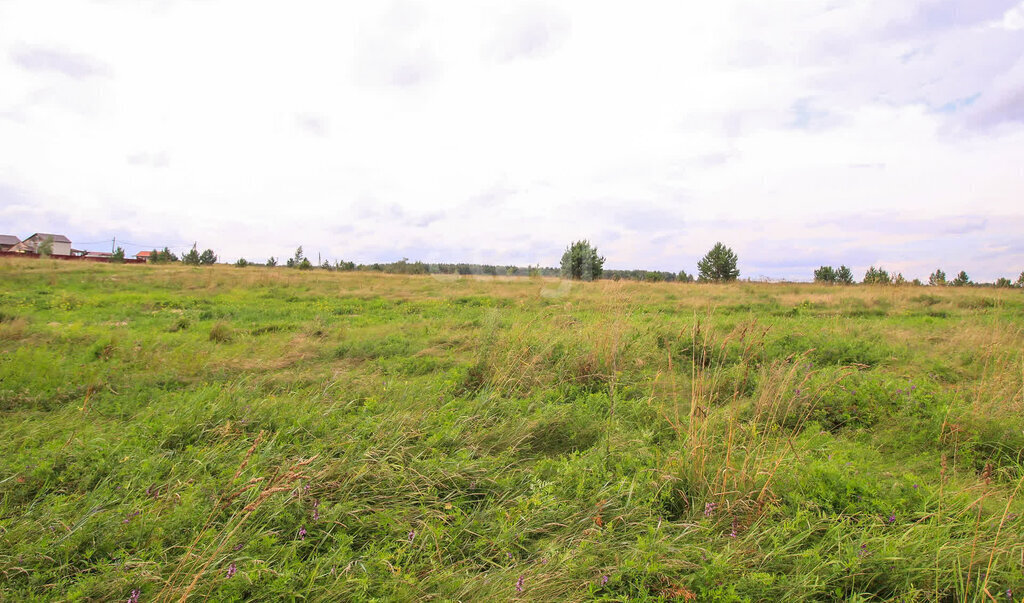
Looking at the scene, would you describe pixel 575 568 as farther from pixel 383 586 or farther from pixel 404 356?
pixel 404 356

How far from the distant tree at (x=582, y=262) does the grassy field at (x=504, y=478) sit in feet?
90.4

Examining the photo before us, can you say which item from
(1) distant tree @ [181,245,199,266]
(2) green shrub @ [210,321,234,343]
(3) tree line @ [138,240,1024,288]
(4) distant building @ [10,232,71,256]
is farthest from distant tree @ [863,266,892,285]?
(4) distant building @ [10,232,71,256]

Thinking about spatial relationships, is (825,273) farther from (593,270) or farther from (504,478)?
(504,478)

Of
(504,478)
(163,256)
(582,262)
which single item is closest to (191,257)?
(163,256)

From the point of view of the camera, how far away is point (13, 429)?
11.6 ft

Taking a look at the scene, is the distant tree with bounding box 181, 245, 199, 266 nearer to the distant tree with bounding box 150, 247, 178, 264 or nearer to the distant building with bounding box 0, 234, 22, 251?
the distant tree with bounding box 150, 247, 178, 264

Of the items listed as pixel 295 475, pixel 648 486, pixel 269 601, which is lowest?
pixel 269 601

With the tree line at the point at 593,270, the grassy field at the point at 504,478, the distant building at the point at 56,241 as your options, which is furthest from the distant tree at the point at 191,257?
the grassy field at the point at 504,478

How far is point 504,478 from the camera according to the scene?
305 cm

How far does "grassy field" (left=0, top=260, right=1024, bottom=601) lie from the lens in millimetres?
2154

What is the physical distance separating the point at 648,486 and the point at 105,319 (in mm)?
12120

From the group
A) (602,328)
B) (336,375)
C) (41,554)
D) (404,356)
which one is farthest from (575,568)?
(404,356)

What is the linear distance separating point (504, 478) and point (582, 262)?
32.5 meters

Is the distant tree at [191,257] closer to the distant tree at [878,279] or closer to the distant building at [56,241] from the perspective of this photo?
the distant building at [56,241]
